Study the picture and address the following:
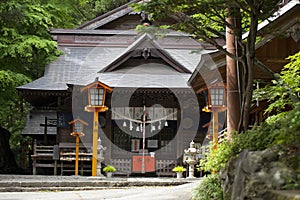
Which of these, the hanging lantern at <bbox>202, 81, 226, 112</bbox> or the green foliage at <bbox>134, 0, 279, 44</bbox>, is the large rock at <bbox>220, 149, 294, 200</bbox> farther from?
the hanging lantern at <bbox>202, 81, 226, 112</bbox>

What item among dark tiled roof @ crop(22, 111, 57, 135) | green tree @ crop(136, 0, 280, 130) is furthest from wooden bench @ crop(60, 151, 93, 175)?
green tree @ crop(136, 0, 280, 130)

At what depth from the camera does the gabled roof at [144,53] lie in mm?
18844

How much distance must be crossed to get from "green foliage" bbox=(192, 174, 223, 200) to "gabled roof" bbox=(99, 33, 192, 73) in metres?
11.9

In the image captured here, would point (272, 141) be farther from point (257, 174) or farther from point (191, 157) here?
point (191, 157)

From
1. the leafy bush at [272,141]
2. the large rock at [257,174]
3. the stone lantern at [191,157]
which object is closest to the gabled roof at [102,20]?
the stone lantern at [191,157]

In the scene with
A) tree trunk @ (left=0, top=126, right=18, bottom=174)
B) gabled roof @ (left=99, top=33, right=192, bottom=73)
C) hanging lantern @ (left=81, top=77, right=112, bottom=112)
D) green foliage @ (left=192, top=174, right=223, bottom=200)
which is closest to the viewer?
green foliage @ (left=192, top=174, right=223, bottom=200)

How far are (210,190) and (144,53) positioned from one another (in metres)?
13.0

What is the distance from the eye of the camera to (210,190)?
6660 mm

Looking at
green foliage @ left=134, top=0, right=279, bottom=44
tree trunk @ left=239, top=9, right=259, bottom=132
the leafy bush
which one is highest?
green foliage @ left=134, top=0, right=279, bottom=44

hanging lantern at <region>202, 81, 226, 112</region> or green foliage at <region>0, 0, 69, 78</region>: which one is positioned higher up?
green foliage at <region>0, 0, 69, 78</region>

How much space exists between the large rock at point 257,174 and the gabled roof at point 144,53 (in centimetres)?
1394

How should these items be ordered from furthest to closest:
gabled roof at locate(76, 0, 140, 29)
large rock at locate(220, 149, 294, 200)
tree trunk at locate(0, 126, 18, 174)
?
1. gabled roof at locate(76, 0, 140, 29)
2. tree trunk at locate(0, 126, 18, 174)
3. large rock at locate(220, 149, 294, 200)

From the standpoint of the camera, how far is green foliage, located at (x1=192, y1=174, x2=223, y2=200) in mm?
6379

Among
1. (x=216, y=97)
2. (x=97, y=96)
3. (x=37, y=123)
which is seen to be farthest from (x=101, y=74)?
(x=216, y=97)
